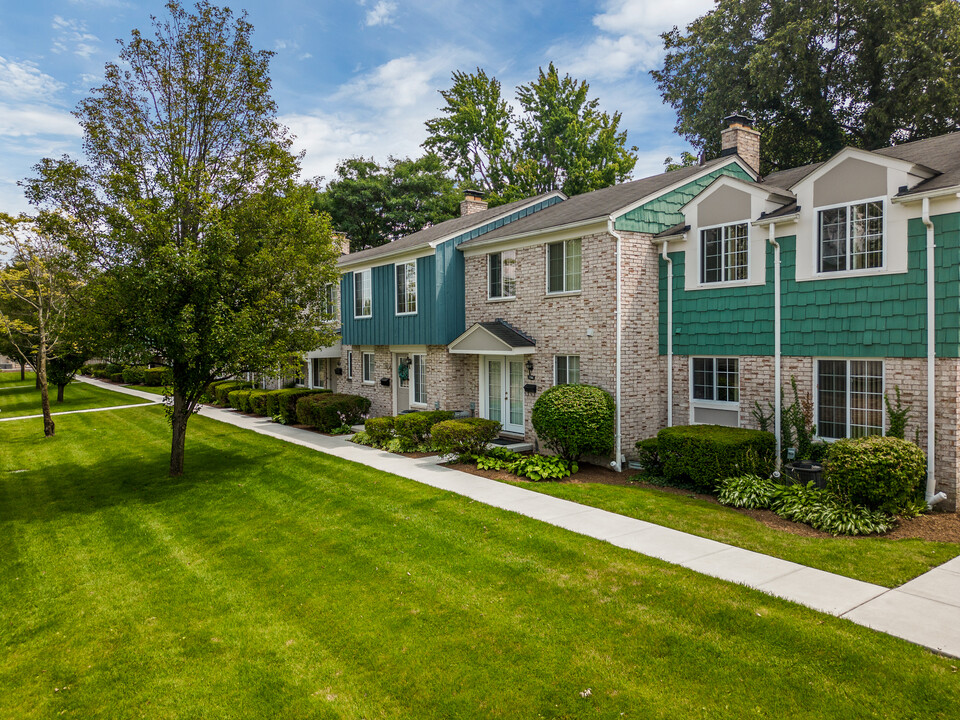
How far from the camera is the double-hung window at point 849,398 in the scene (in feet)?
33.6

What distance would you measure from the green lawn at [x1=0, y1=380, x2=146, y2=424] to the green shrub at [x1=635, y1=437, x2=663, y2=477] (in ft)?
72.6

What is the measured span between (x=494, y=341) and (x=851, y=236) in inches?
315

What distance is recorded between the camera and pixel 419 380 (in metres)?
18.9

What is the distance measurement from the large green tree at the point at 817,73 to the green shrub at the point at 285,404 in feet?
71.8

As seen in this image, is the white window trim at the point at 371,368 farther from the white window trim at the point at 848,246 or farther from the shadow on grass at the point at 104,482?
the white window trim at the point at 848,246

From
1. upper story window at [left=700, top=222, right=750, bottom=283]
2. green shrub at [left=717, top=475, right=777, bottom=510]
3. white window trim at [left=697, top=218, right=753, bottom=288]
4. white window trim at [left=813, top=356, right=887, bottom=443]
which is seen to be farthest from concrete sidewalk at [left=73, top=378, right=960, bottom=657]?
upper story window at [left=700, top=222, right=750, bottom=283]

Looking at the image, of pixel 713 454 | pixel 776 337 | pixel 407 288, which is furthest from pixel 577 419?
pixel 407 288

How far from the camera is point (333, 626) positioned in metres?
6.01

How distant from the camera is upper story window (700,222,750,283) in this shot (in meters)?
12.2

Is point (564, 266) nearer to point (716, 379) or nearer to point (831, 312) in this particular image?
point (716, 379)

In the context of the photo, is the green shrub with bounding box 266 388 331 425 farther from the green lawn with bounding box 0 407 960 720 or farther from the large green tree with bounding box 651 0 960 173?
the large green tree with bounding box 651 0 960 173

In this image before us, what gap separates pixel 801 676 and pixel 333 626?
4.40 metres

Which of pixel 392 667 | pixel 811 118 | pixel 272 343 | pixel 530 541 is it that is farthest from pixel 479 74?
pixel 392 667

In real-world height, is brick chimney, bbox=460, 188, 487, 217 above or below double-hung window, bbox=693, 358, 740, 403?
above
